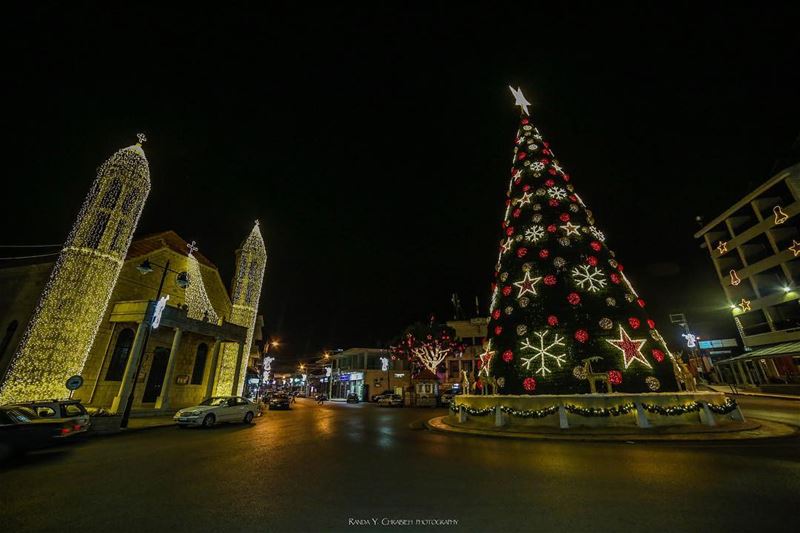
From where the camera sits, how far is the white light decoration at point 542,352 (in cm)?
1230

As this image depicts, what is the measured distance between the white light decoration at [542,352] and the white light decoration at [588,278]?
7.58 ft

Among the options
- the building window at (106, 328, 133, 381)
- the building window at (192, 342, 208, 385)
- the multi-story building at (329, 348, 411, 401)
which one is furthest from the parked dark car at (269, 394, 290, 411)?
the multi-story building at (329, 348, 411, 401)

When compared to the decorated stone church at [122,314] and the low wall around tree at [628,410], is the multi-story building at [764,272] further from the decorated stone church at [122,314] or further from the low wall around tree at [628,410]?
the decorated stone church at [122,314]

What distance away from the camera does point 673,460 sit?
6777 millimetres

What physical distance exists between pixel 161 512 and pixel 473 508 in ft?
13.6

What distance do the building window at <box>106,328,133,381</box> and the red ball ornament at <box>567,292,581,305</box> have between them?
2391 cm

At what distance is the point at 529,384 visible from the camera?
12430mm

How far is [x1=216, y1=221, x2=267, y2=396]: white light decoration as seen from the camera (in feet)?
83.3

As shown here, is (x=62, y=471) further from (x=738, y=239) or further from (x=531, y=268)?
(x=738, y=239)

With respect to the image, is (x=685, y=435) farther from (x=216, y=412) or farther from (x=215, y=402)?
(x=215, y=402)

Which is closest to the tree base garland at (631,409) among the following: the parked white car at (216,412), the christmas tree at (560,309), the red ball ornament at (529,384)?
the christmas tree at (560,309)

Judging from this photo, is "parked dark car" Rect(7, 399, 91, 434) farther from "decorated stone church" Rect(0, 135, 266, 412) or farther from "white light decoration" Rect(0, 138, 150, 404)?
"white light decoration" Rect(0, 138, 150, 404)

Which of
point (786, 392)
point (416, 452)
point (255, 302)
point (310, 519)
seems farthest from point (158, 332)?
point (786, 392)

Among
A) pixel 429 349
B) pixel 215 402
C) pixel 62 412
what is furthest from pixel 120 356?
pixel 429 349
